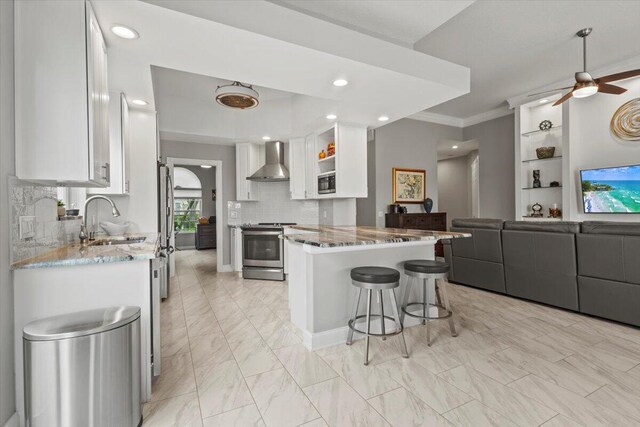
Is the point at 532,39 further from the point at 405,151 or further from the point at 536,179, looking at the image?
the point at 405,151

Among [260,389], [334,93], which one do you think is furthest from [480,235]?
[260,389]

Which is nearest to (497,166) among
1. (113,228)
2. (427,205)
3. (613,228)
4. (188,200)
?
(427,205)

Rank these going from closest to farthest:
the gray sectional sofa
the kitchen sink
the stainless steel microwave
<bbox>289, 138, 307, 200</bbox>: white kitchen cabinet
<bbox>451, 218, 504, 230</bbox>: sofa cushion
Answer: the kitchen sink → the gray sectional sofa → <bbox>451, 218, 504, 230</bbox>: sofa cushion → the stainless steel microwave → <bbox>289, 138, 307, 200</bbox>: white kitchen cabinet

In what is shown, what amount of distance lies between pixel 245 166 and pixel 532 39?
4.58 m

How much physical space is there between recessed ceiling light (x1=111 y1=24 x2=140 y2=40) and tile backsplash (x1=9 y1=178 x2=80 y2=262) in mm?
1066

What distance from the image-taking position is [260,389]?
1.93m

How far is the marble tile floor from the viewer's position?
1.67 m

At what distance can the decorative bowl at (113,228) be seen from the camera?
3.02 metres

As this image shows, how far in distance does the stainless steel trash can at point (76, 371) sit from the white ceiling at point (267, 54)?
1.72 metres

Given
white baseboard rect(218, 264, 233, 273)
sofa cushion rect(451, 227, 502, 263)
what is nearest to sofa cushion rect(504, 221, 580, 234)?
sofa cushion rect(451, 227, 502, 263)

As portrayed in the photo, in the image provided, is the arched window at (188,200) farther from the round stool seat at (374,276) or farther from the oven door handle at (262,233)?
the round stool seat at (374,276)

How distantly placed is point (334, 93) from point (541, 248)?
2.83m

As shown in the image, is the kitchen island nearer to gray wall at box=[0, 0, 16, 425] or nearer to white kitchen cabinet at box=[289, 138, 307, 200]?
gray wall at box=[0, 0, 16, 425]

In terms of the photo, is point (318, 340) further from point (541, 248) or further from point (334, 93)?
point (541, 248)
